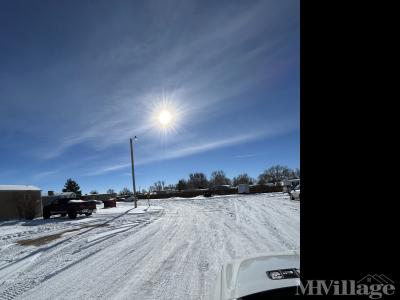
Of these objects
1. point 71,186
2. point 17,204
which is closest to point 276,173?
point 71,186

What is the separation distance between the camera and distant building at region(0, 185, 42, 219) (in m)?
27.9

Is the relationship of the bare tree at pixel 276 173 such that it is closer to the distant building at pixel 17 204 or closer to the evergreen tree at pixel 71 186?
the evergreen tree at pixel 71 186

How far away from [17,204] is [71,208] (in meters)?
8.24

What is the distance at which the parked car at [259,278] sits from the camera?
2.51 meters

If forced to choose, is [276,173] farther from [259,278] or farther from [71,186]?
[259,278]

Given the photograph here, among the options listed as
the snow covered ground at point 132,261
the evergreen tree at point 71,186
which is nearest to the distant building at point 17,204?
Result: the snow covered ground at point 132,261

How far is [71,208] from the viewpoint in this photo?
24547 mm

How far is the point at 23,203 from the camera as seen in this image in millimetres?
28359

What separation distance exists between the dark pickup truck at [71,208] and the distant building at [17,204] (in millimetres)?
2436

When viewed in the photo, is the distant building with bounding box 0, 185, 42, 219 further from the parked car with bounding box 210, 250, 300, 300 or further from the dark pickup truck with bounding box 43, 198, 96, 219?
the parked car with bounding box 210, 250, 300, 300
